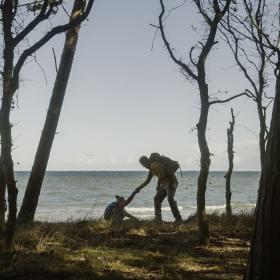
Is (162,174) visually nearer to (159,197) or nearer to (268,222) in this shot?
(159,197)

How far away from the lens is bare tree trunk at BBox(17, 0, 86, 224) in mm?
9953

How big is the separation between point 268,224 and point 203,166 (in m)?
3.57

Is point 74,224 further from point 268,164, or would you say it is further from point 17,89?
point 268,164

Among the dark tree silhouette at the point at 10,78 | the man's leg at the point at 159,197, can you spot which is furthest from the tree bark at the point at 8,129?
the man's leg at the point at 159,197

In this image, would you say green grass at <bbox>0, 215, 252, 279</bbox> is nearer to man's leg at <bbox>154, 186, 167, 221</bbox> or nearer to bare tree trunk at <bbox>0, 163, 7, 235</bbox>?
bare tree trunk at <bbox>0, 163, 7, 235</bbox>

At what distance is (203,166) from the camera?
7422mm

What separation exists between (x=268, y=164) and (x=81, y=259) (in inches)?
117

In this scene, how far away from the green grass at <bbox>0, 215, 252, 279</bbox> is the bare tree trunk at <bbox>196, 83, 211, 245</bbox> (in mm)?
273

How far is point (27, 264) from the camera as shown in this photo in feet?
17.2

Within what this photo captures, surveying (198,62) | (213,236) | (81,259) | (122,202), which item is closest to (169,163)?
(122,202)

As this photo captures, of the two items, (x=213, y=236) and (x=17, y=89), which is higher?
(x=17, y=89)

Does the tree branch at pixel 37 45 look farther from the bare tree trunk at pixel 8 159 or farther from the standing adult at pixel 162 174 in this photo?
the standing adult at pixel 162 174

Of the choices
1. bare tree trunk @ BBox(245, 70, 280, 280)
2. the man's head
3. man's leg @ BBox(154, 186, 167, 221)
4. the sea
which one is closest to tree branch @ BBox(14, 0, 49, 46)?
the sea

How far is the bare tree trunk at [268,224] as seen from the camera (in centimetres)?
382
